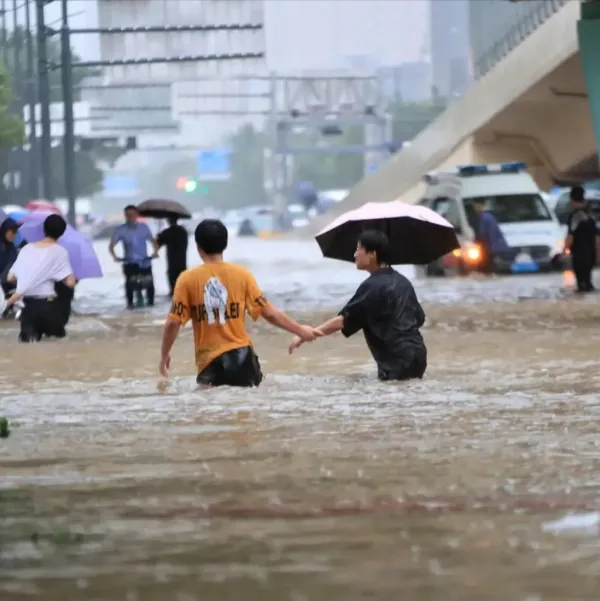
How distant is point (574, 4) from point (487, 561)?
124 feet

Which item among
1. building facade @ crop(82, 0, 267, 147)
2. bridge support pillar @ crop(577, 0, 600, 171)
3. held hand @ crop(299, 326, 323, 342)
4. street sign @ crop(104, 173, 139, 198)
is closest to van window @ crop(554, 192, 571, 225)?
bridge support pillar @ crop(577, 0, 600, 171)

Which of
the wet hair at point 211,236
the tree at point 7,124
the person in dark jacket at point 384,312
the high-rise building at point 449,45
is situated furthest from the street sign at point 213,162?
the wet hair at point 211,236

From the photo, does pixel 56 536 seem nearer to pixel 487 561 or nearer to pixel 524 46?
pixel 487 561

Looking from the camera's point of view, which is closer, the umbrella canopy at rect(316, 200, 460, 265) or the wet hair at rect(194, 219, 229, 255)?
the wet hair at rect(194, 219, 229, 255)

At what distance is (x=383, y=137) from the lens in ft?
359

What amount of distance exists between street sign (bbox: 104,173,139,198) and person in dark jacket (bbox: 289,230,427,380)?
17531 centimetres

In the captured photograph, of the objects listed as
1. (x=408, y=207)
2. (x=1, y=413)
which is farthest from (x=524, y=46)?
(x=1, y=413)

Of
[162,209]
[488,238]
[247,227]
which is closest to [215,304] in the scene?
[162,209]

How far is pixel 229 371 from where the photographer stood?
12617 mm

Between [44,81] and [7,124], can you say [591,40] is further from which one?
[7,124]

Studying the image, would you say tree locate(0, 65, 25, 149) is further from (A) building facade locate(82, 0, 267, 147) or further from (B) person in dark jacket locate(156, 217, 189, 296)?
(B) person in dark jacket locate(156, 217, 189, 296)

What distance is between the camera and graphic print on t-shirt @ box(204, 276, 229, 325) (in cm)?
1249

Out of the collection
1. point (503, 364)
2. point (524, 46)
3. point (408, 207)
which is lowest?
point (503, 364)

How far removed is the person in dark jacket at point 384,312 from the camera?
45.1 feet
